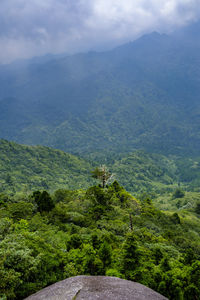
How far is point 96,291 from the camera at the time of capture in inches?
603

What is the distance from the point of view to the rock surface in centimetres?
1498

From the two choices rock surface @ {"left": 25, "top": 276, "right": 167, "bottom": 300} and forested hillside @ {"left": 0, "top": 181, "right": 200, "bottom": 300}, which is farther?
forested hillside @ {"left": 0, "top": 181, "right": 200, "bottom": 300}

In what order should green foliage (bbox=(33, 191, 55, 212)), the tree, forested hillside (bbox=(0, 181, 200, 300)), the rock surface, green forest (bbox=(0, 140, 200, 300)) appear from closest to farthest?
the rock surface → forested hillside (bbox=(0, 181, 200, 300)) → green forest (bbox=(0, 140, 200, 300)) → green foliage (bbox=(33, 191, 55, 212)) → the tree

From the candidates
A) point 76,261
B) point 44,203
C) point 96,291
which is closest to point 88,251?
point 76,261

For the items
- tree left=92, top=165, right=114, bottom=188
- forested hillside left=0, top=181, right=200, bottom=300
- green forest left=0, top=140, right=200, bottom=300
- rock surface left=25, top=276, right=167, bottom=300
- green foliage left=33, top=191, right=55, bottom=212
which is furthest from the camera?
tree left=92, top=165, right=114, bottom=188

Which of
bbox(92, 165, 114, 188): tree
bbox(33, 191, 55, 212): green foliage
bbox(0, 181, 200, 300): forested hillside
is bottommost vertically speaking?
bbox(0, 181, 200, 300): forested hillside

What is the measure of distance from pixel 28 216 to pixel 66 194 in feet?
101

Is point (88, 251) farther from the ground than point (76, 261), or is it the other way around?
point (88, 251)

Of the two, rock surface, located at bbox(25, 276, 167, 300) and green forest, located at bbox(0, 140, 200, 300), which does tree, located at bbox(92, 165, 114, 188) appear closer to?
green forest, located at bbox(0, 140, 200, 300)

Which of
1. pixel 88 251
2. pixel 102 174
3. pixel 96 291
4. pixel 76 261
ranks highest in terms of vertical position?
pixel 102 174

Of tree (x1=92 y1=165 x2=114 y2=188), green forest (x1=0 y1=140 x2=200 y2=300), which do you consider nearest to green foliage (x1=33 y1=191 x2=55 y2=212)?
green forest (x1=0 y1=140 x2=200 y2=300)

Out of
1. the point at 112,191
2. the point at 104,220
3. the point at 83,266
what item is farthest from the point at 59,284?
the point at 112,191

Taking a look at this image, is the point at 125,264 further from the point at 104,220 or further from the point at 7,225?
the point at 104,220

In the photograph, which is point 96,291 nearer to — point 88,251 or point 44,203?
point 88,251
